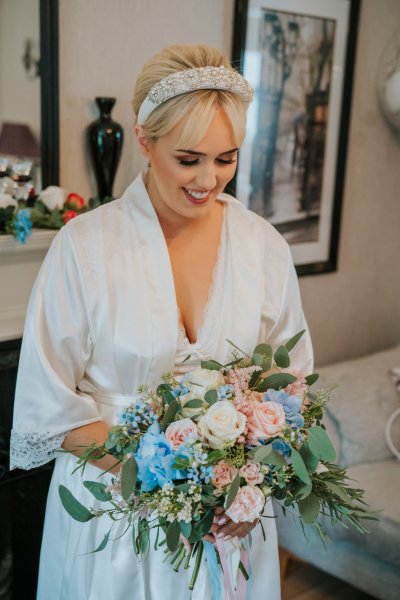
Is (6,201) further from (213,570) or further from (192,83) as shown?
(213,570)

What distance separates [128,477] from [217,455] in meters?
0.17

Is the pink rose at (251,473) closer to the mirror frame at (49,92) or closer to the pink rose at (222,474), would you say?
the pink rose at (222,474)

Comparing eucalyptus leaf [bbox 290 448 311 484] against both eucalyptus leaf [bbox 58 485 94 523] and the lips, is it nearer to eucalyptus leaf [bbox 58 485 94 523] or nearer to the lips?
eucalyptus leaf [bbox 58 485 94 523]

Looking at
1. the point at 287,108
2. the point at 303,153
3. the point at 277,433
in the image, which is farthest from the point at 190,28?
the point at 277,433

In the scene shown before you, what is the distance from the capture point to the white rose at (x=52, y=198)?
7.00 ft

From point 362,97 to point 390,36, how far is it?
12.9 inches

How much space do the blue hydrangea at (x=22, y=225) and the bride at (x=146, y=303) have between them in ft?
1.11

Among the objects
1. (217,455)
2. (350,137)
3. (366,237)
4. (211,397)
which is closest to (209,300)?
(211,397)

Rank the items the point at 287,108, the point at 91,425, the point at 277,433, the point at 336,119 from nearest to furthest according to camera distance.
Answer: the point at 277,433
the point at 91,425
the point at 287,108
the point at 336,119

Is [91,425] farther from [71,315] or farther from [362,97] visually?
[362,97]

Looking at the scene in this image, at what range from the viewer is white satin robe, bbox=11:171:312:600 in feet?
5.32

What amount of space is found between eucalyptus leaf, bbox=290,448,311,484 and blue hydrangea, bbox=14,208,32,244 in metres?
1.01

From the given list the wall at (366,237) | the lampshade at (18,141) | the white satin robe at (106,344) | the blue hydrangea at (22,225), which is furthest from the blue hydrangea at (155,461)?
the wall at (366,237)

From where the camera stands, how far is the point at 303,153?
10.5ft
